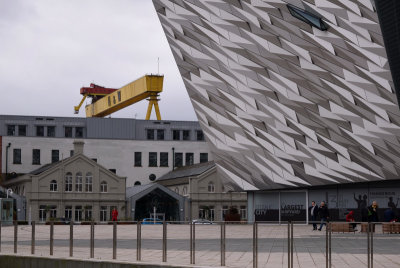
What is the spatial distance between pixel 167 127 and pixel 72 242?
3121 inches

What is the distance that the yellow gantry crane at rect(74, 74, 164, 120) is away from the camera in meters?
89.2

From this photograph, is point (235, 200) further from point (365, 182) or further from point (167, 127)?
point (365, 182)

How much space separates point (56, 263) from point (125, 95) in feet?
252

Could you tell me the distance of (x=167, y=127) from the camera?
321ft

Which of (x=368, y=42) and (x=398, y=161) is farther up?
(x=368, y=42)

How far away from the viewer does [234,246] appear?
1594 centimetres

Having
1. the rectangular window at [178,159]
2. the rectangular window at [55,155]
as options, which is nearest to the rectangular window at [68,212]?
the rectangular window at [55,155]

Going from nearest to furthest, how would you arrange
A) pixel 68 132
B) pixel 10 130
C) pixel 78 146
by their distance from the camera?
1. pixel 78 146
2. pixel 10 130
3. pixel 68 132

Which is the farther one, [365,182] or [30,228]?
[365,182]

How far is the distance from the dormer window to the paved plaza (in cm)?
1744

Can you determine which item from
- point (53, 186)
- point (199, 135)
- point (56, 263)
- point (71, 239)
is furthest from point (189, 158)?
point (56, 263)

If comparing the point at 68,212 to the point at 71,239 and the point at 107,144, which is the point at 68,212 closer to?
the point at 107,144

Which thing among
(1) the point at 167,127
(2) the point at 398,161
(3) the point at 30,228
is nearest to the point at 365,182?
(2) the point at 398,161

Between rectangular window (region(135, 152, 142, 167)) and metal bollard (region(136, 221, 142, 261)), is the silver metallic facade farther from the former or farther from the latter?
rectangular window (region(135, 152, 142, 167))
